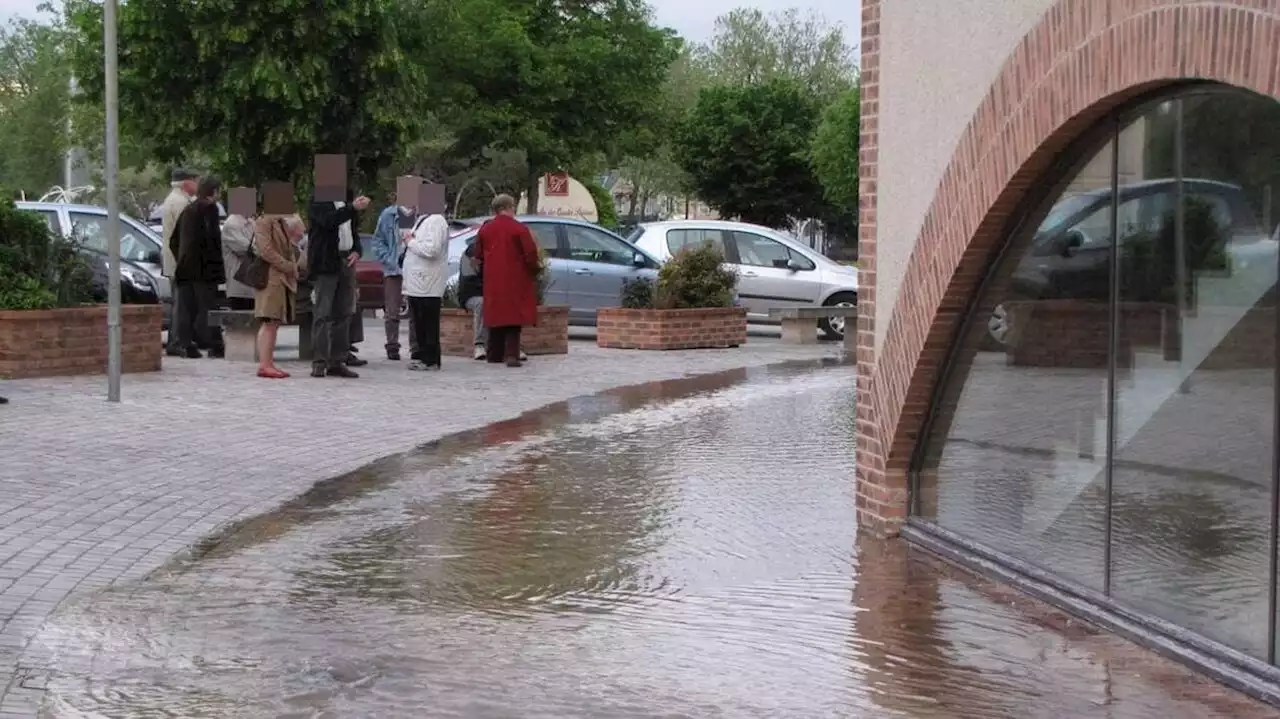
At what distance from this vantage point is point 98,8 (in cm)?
3269

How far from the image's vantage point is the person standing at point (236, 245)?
17547 mm

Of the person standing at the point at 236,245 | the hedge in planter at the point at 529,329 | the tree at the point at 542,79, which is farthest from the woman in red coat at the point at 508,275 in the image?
the tree at the point at 542,79

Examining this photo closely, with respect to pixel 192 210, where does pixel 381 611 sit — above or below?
below

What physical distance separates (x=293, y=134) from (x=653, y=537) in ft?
78.6

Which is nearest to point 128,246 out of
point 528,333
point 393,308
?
point 393,308

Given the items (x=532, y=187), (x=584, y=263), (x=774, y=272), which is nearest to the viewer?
(x=584, y=263)

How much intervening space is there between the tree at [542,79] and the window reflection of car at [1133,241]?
122ft

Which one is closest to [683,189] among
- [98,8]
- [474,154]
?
[474,154]

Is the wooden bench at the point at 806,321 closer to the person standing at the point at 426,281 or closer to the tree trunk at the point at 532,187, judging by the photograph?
the person standing at the point at 426,281

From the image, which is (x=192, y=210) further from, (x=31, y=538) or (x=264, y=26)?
(x=264, y=26)

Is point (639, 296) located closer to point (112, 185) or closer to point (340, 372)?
point (340, 372)

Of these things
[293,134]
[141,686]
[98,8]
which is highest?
[98,8]

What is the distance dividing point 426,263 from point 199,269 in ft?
7.97

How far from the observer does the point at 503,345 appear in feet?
60.4
